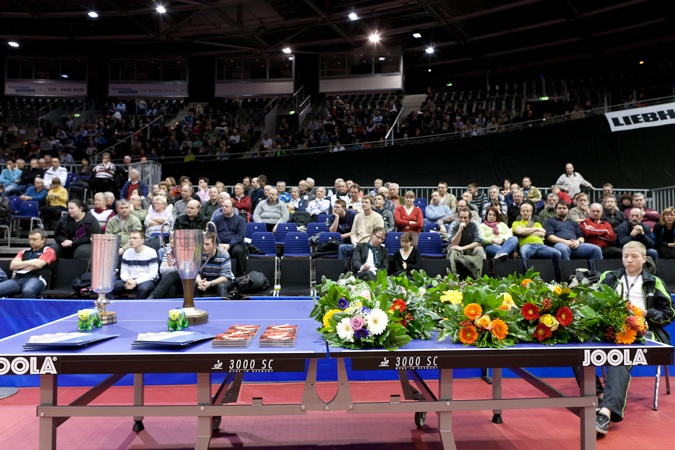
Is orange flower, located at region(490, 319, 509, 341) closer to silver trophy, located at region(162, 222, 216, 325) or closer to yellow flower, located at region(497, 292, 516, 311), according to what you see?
yellow flower, located at region(497, 292, 516, 311)

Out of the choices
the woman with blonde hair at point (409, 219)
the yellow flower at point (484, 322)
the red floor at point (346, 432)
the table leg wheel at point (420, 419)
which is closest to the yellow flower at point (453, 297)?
the yellow flower at point (484, 322)

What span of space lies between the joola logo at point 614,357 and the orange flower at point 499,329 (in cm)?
40

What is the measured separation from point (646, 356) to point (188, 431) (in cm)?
305

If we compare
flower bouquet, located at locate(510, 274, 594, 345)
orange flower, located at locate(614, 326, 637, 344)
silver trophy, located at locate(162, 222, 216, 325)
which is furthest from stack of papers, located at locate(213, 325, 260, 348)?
orange flower, located at locate(614, 326, 637, 344)

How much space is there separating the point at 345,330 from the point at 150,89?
81.4 ft

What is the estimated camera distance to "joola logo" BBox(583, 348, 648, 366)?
8.52 ft

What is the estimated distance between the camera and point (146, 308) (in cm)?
378

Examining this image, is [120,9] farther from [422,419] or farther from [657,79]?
[422,419]

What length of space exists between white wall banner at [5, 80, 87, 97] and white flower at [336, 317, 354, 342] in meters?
25.9

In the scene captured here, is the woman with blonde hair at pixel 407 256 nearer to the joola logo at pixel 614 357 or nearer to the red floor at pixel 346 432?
the red floor at pixel 346 432

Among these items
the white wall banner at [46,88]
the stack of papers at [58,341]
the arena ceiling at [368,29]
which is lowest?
the stack of papers at [58,341]

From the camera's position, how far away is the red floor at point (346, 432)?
367 cm

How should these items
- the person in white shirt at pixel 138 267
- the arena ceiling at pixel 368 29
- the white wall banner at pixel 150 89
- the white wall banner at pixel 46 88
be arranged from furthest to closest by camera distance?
the white wall banner at pixel 150 89 → the white wall banner at pixel 46 88 → the arena ceiling at pixel 368 29 → the person in white shirt at pixel 138 267

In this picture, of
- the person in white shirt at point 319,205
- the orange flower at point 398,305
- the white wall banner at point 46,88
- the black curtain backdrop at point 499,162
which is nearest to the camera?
the orange flower at point 398,305
